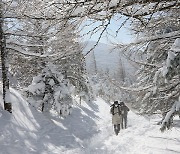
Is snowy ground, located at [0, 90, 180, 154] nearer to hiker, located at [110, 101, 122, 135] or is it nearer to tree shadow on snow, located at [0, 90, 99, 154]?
tree shadow on snow, located at [0, 90, 99, 154]

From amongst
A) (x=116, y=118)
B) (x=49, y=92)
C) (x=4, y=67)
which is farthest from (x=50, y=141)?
(x=49, y=92)

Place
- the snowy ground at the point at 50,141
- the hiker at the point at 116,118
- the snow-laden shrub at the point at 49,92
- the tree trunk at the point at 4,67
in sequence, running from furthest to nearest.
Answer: the snow-laden shrub at the point at 49,92, the hiker at the point at 116,118, the tree trunk at the point at 4,67, the snowy ground at the point at 50,141

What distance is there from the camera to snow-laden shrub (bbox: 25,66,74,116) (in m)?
18.1

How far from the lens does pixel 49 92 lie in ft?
61.7

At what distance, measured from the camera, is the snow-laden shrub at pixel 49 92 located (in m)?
18.1

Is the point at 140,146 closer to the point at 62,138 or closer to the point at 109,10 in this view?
the point at 62,138

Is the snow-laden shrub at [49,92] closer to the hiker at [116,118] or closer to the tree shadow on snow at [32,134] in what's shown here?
the tree shadow on snow at [32,134]

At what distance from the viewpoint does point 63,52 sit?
1235cm

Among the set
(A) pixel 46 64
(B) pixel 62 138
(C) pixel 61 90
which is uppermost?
(A) pixel 46 64

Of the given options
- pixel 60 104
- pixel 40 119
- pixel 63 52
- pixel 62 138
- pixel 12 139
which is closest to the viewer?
pixel 12 139

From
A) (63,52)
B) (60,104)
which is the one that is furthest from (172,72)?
(60,104)

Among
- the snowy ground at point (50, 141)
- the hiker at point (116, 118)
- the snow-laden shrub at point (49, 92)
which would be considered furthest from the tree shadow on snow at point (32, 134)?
the hiker at point (116, 118)

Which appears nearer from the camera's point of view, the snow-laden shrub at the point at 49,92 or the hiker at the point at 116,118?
the hiker at the point at 116,118

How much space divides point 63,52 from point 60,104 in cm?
653
